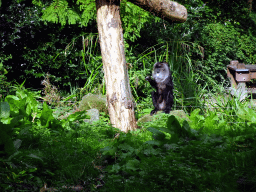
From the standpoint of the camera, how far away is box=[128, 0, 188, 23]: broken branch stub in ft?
15.5

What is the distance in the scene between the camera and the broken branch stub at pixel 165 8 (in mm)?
4727

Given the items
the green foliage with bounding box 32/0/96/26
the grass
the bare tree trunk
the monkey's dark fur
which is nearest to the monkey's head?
the monkey's dark fur

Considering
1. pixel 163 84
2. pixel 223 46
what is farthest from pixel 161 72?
pixel 223 46

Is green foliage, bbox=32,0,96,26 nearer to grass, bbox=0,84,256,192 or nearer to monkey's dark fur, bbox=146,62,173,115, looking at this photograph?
monkey's dark fur, bbox=146,62,173,115

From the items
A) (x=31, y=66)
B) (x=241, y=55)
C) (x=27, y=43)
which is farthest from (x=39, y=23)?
(x=241, y=55)

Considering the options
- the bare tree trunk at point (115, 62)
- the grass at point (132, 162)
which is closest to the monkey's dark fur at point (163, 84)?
the bare tree trunk at point (115, 62)

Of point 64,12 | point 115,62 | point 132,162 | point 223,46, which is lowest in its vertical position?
point 132,162

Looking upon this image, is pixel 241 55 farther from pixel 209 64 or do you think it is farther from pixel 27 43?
pixel 27 43

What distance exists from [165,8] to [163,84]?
1353 mm

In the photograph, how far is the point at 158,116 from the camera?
5.17m

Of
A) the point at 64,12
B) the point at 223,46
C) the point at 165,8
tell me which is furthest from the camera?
the point at 223,46

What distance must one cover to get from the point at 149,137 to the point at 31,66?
172 inches

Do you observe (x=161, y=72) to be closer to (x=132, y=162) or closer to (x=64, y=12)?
(x=132, y=162)

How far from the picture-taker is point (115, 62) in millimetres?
4734
